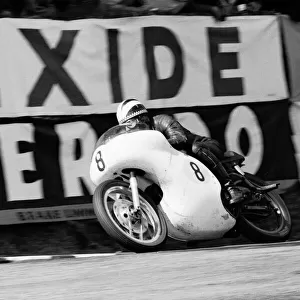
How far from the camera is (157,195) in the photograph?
852cm

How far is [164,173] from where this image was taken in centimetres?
827

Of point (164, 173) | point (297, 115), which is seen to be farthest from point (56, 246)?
point (297, 115)

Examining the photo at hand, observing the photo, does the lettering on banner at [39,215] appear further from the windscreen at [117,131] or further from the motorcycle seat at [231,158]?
the motorcycle seat at [231,158]

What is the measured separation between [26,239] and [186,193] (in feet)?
7.10

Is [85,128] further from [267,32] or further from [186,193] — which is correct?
[267,32]

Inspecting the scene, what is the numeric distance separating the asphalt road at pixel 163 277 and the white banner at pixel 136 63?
330cm

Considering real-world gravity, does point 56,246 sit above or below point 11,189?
below

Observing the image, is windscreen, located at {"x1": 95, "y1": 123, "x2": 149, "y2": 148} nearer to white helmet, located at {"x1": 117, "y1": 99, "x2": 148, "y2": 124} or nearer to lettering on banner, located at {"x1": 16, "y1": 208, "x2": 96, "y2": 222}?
white helmet, located at {"x1": 117, "y1": 99, "x2": 148, "y2": 124}

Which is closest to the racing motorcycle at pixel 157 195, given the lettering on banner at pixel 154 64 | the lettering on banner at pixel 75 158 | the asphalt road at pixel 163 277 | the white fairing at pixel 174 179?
the white fairing at pixel 174 179

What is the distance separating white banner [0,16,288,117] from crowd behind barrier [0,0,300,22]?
6.9 inches

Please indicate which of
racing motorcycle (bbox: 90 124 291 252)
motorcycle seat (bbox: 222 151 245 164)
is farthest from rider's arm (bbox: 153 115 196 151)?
motorcycle seat (bbox: 222 151 245 164)

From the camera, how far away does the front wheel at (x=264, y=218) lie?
884 cm

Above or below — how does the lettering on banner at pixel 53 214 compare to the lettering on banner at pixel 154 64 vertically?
below

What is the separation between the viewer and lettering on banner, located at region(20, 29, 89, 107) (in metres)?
9.69
